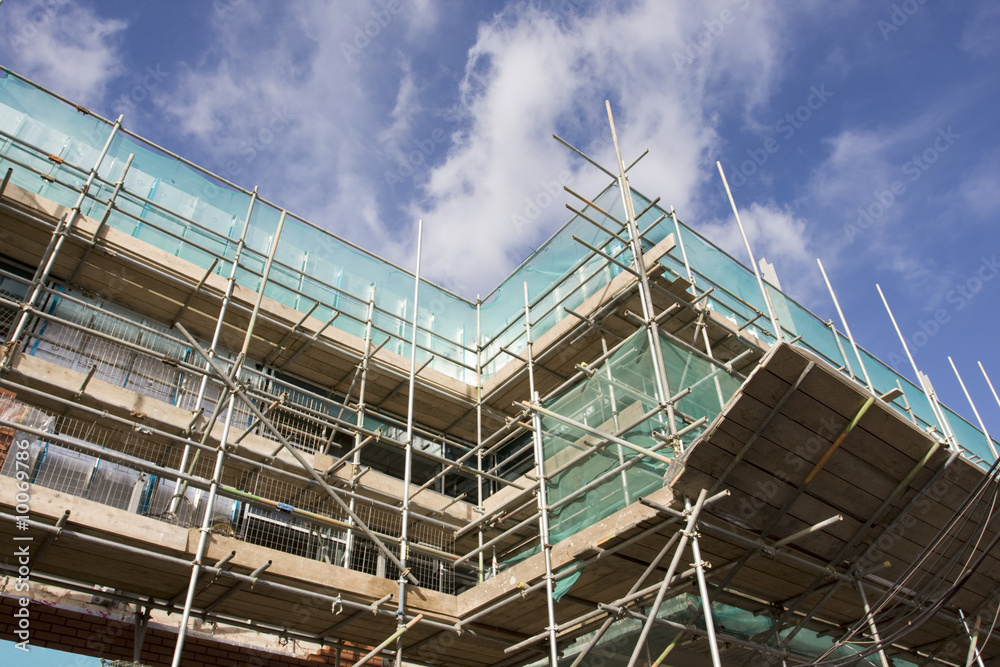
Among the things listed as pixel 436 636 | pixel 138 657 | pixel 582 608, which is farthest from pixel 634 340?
pixel 138 657

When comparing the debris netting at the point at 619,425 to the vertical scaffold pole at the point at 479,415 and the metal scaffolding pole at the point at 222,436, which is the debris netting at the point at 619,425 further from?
the metal scaffolding pole at the point at 222,436

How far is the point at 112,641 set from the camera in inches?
314

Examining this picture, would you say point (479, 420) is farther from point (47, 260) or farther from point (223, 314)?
point (47, 260)

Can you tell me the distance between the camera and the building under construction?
702cm

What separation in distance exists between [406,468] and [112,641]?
3.88 metres

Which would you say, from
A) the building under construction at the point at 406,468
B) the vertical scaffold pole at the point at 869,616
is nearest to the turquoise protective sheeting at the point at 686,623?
the building under construction at the point at 406,468

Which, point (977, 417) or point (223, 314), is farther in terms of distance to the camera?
point (977, 417)

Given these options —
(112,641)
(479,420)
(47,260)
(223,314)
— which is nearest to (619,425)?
(479,420)

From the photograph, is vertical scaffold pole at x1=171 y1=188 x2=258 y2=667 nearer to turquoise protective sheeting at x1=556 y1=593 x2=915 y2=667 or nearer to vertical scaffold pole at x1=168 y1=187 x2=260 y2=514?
vertical scaffold pole at x1=168 y1=187 x2=260 y2=514

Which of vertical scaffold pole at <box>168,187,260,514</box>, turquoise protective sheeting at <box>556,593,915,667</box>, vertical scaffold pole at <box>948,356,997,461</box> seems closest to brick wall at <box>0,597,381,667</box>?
vertical scaffold pole at <box>168,187,260,514</box>

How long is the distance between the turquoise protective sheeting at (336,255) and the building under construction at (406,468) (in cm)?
5

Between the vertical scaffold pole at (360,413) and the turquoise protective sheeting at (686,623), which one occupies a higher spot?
the vertical scaffold pole at (360,413)

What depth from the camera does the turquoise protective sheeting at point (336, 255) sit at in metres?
10.3

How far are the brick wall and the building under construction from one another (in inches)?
1.3
